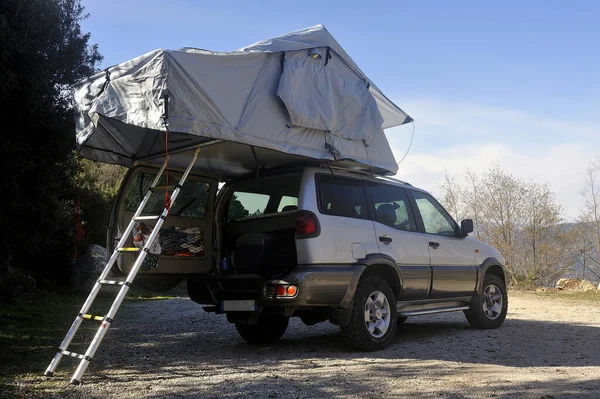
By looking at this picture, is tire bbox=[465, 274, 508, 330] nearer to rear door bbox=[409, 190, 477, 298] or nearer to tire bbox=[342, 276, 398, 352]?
rear door bbox=[409, 190, 477, 298]

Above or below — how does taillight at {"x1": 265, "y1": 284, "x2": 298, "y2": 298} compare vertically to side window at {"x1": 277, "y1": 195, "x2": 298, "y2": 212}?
below

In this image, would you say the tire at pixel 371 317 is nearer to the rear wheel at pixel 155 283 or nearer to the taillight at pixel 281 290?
the taillight at pixel 281 290

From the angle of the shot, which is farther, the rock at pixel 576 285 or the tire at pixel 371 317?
the rock at pixel 576 285

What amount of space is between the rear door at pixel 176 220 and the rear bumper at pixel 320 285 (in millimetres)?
1274

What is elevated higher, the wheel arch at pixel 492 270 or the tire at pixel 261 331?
the wheel arch at pixel 492 270

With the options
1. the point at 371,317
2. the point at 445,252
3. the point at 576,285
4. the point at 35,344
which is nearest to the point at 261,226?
the point at 371,317

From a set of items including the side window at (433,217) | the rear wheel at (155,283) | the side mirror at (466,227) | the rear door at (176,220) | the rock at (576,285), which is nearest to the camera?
the rear door at (176,220)

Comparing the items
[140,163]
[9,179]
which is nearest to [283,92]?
[140,163]

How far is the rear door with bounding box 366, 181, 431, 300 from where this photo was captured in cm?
694

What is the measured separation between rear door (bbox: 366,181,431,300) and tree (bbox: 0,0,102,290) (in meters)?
4.43

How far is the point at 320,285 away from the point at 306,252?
0.37m

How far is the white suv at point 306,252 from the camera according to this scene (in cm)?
615

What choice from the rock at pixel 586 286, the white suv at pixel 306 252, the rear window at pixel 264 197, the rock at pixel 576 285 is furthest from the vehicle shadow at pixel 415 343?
the rock at pixel 576 285

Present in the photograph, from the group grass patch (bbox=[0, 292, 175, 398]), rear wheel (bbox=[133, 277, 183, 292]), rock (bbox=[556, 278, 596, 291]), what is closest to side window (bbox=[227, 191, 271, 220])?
rear wheel (bbox=[133, 277, 183, 292])
